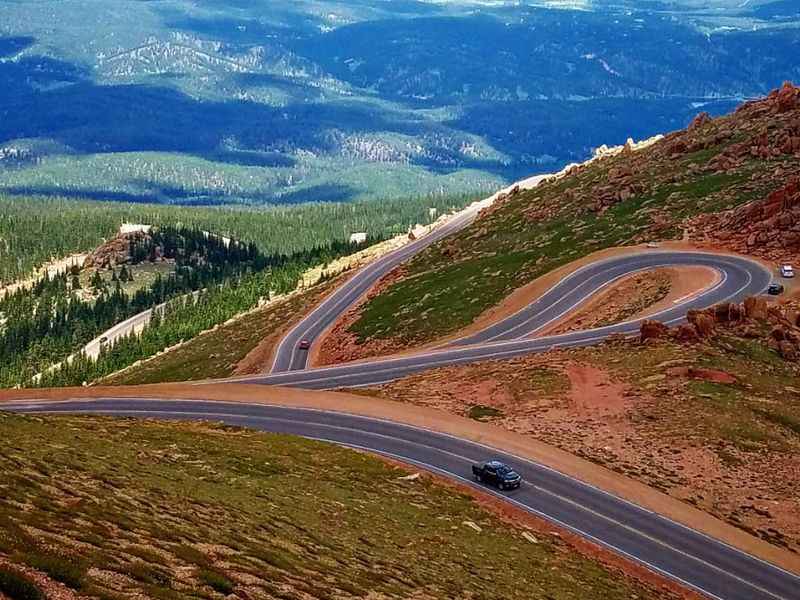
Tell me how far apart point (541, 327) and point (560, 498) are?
48.8 metres

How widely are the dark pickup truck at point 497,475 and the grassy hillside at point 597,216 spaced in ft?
180

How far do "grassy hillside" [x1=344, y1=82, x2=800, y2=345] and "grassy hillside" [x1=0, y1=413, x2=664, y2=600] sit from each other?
58514 millimetres

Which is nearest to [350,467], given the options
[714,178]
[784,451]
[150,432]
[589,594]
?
[150,432]

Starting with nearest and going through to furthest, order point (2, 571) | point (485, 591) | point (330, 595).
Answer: point (2, 571) → point (330, 595) → point (485, 591)

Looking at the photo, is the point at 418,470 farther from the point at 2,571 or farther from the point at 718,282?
the point at 718,282

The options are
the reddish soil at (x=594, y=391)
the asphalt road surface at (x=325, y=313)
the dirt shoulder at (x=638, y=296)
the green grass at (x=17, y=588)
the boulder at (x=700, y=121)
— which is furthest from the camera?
the boulder at (x=700, y=121)

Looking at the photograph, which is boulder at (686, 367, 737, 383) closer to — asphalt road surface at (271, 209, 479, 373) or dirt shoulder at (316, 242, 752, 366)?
dirt shoulder at (316, 242, 752, 366)

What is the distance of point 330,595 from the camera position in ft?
102

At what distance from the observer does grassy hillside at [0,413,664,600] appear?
27.4 metres

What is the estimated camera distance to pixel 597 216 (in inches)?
5930

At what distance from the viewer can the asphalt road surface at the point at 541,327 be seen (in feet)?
301

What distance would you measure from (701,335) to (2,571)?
223 feet

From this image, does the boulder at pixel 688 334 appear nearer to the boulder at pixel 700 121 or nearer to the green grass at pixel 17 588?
the green grass at pixel 17 588

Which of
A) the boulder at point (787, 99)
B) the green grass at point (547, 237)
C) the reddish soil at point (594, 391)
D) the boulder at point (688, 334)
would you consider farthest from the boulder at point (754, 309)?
the boulder at point (787, 99)
